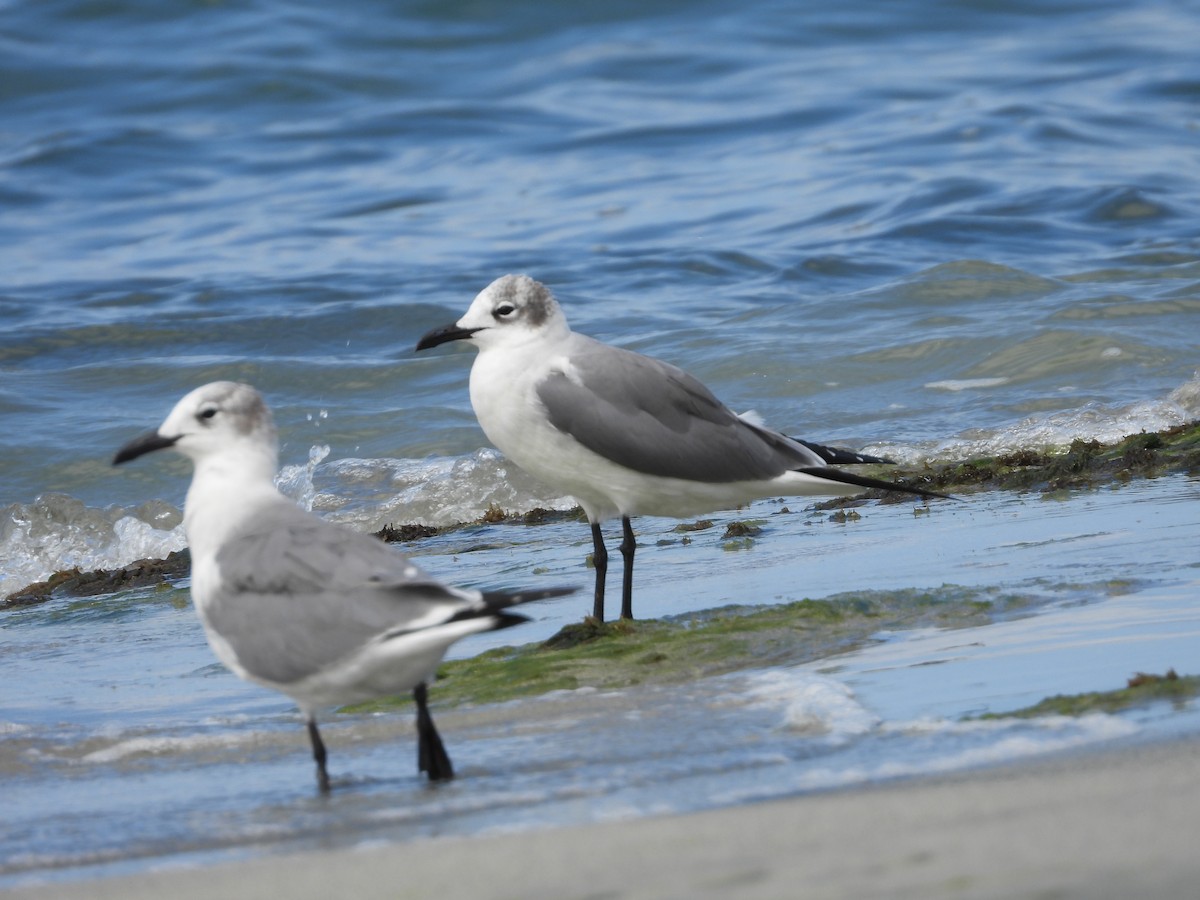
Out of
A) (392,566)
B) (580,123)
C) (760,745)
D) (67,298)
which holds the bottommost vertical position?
(760,745)

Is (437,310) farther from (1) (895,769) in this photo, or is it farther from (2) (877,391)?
(1) (895,769)

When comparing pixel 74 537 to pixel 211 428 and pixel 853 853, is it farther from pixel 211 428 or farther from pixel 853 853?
pixel 853 853

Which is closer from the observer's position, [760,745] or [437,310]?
[760,745]

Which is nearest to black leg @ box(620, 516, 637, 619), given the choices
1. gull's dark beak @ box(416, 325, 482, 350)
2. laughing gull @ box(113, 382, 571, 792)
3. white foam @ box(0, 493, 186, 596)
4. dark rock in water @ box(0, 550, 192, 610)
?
gull's dark beak @ box(416, 325, 482, 350)

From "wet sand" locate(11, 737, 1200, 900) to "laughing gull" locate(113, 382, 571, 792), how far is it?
65 centimetres

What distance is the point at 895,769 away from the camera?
3.30 m

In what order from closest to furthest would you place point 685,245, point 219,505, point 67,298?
point 219,505 → point 67,298 → point 685,245

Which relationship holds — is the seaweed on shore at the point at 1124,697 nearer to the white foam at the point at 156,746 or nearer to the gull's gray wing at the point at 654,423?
the white foam at the point at 156,746

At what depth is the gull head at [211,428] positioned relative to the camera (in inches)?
172

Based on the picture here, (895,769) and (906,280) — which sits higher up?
(906,280)

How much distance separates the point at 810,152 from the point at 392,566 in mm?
15047

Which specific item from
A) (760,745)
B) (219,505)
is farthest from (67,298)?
(760,745)

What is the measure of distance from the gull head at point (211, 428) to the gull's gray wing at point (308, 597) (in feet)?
1.24

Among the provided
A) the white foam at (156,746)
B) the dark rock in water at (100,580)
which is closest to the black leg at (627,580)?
the white foam at (156,746)
